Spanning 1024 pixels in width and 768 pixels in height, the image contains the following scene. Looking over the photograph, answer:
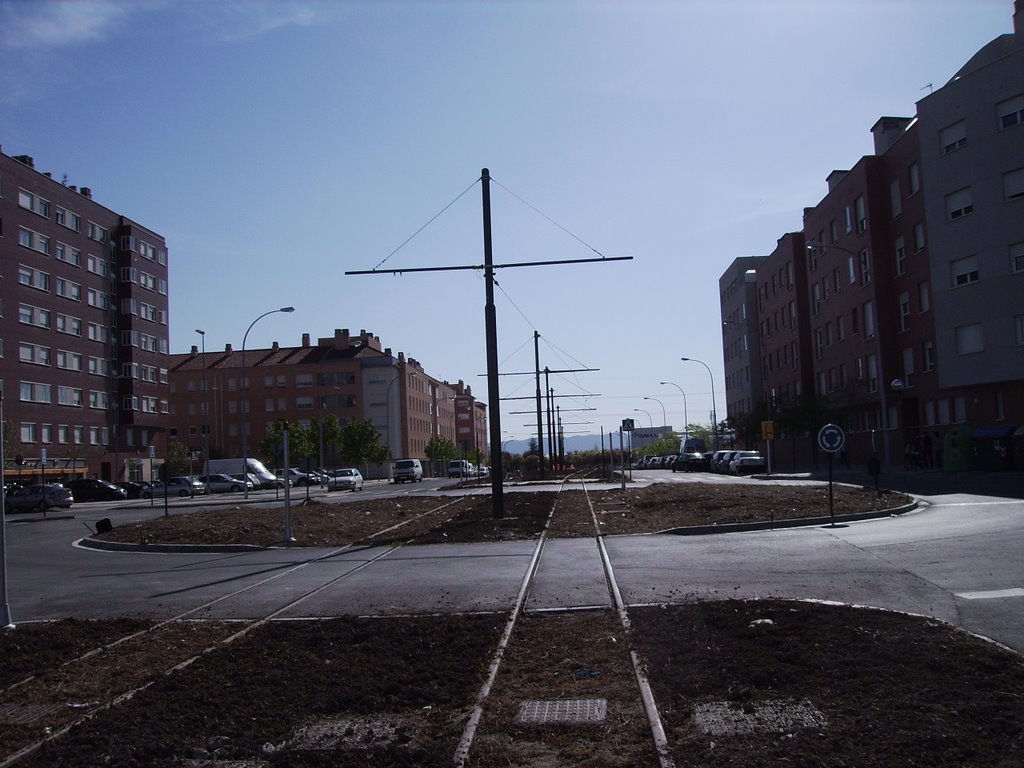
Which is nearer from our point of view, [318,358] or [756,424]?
[756,424]

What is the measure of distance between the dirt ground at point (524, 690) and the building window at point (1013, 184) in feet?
122

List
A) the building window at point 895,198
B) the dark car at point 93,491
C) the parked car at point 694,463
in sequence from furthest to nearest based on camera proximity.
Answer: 1. the parked car at point 694,463
2. the dark car at point 93,491
3. the building window at point 895,198

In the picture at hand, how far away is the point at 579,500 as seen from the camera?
104 feet

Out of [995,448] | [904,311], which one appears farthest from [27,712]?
[904,311]

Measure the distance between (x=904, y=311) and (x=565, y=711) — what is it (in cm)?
4899

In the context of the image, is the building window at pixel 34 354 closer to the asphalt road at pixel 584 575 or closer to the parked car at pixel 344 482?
the parked car at pixel 344 482

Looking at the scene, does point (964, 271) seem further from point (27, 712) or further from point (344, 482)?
point (27, 712)

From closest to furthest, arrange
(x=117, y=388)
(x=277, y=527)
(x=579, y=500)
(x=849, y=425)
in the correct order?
(x=277, y=527) < (x=579, y=500) < (x=849, y=425) < (x=117, y=388)

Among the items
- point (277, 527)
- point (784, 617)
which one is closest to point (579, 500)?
point (277, 527)

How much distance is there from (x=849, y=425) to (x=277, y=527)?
145 feet

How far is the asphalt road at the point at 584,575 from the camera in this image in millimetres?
10719

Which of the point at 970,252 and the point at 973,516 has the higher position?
the point at 970,252

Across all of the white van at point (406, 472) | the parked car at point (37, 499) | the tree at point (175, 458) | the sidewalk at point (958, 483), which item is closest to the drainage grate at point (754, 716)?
the sidewalk at point (958, 483)

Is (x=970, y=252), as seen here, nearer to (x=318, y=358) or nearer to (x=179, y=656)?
(x=179, y=656)
